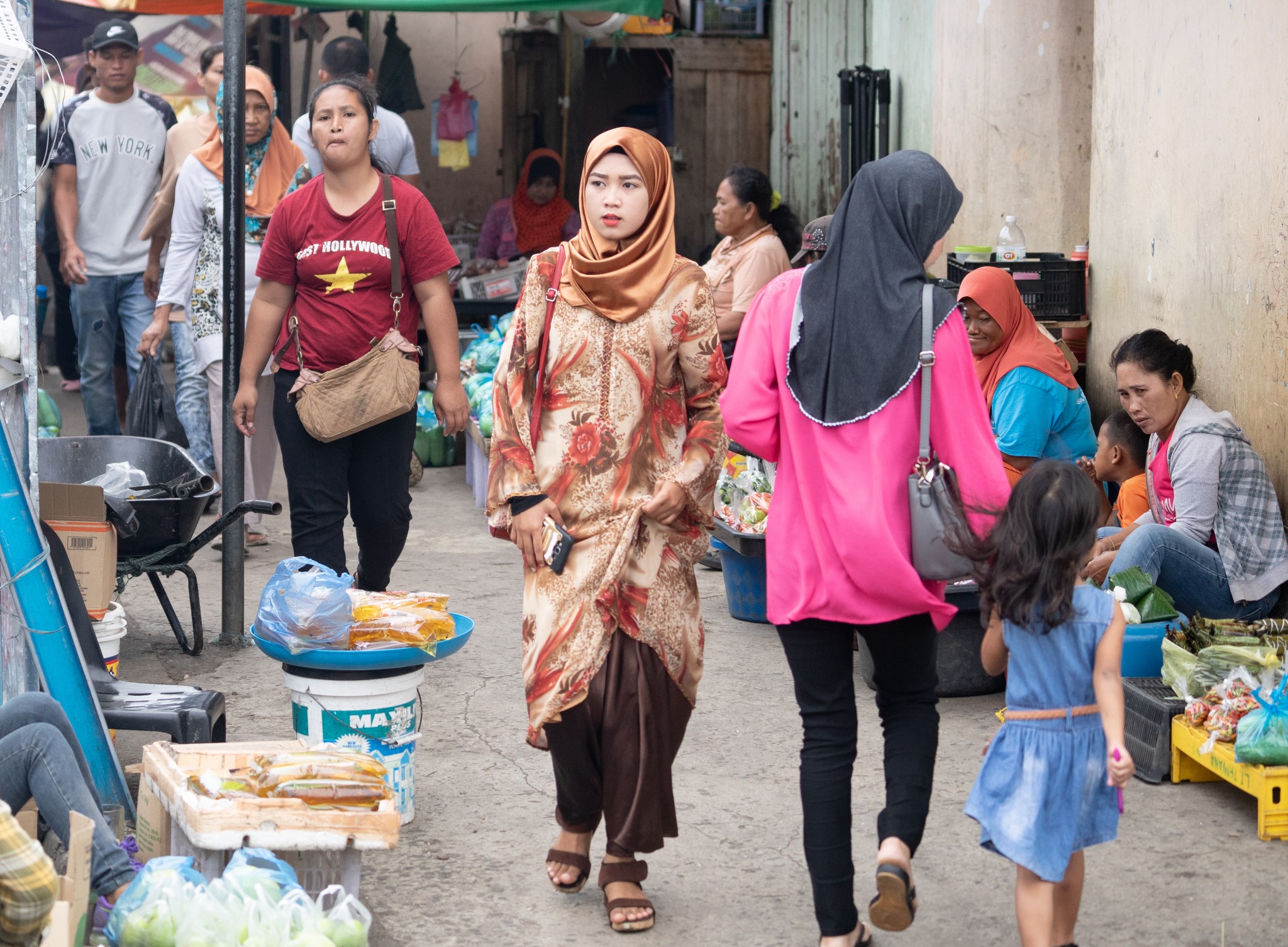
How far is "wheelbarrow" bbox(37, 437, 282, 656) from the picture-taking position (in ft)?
16.5

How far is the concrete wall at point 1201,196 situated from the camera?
4.89 meters

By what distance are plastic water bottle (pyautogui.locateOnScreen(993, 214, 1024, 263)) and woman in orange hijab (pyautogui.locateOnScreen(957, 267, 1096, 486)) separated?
1123 mm

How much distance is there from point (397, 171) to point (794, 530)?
5483mm

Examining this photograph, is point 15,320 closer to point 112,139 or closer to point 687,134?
point 112,139

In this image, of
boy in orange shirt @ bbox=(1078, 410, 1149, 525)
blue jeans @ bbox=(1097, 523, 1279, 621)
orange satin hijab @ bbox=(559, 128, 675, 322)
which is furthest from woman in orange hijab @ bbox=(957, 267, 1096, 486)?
orange satin hijab @ bbox=(559, 128, 675, 322)

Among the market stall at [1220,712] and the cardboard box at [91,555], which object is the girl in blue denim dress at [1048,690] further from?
the cardboard box at [91,555]

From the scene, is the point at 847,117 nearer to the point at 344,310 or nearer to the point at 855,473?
the point at 344,310

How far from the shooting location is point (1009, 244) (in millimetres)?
6836

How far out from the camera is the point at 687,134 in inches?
516

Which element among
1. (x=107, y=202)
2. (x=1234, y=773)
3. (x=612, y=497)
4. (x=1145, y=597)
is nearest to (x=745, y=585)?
(x=1145, y=597)

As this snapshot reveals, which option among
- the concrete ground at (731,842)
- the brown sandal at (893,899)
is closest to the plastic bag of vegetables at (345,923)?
the concrete ground at (731,842)

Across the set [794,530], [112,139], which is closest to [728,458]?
[794,530]

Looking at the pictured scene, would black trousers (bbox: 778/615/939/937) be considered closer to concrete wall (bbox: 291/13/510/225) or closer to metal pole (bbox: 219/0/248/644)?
metal pole (bbox: 219/0/248/644)

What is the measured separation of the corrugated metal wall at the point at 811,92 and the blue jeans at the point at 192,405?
5391 millimetres
